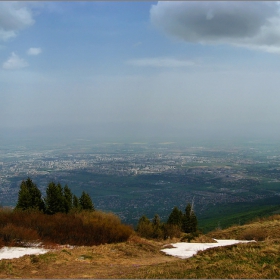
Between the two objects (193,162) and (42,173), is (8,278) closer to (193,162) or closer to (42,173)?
(42,173)

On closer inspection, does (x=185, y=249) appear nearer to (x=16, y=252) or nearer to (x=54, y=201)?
(x=16, y=252)

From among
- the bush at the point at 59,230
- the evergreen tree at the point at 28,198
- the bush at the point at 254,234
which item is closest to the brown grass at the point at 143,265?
the bush at the point at 59,230

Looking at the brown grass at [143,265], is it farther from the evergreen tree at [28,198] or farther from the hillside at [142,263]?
the evergreen tree at [28,198]

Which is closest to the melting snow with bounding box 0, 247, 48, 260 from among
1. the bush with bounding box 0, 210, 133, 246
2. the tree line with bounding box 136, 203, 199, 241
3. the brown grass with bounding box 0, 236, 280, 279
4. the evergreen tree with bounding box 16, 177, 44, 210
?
the bush with bounding box 0, 210, 133, 246

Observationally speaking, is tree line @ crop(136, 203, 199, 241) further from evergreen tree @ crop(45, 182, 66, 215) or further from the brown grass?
evergreen tree @ crop(45, 182, 66, 215)

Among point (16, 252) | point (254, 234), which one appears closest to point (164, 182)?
point (254, 234)

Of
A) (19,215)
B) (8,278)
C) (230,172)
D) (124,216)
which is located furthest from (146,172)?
(8,278)
